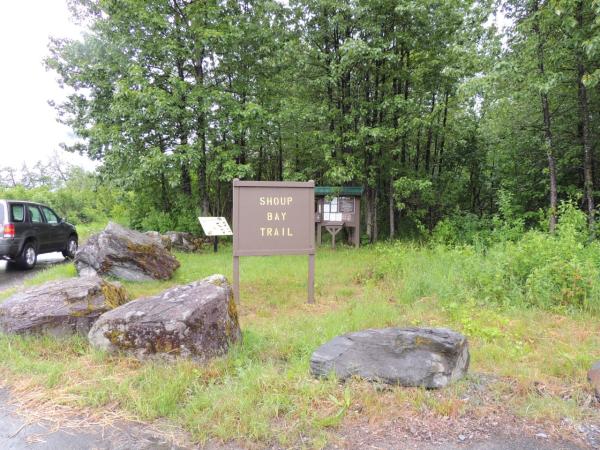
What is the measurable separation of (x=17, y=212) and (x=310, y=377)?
30.1 feet

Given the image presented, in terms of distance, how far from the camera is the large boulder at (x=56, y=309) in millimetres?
3881

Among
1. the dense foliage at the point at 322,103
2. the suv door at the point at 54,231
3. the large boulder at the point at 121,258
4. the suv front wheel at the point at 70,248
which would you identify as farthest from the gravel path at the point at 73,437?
the suv front wheel at the point at 70,248

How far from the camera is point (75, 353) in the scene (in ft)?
11.9

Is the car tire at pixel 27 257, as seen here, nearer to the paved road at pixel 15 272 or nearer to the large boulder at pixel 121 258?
the paved road at pixel 15 272

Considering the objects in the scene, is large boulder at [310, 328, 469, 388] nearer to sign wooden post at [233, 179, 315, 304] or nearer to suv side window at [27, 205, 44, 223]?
sign wooden post at [233, 179, 315, 304]

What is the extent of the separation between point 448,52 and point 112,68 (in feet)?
34.7

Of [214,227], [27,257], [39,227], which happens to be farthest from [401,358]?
[39,227]

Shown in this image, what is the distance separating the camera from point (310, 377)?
303 cm

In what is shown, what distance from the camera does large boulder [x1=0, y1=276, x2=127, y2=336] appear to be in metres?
3.88

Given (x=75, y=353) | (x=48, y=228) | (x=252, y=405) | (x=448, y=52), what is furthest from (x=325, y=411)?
(x=448, y=52)

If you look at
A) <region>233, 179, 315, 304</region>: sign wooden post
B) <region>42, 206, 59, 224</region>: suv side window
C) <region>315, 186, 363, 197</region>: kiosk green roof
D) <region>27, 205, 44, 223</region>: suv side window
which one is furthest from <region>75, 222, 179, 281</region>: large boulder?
<region>315, 186, 363, 197</region>: kiosk green roof

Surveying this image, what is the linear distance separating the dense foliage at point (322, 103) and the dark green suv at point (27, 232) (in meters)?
2.54

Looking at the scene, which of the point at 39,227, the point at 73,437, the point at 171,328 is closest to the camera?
the point at 73,437

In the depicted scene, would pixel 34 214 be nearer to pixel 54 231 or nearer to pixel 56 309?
pixel 54 231
